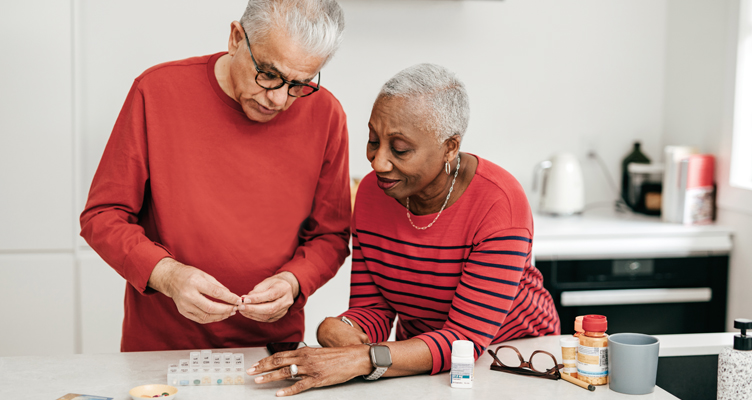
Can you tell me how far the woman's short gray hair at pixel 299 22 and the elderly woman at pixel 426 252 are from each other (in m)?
0.16

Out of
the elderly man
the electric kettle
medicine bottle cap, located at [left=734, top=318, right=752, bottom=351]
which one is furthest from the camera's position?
the electric kettle

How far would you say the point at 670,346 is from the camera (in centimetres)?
142

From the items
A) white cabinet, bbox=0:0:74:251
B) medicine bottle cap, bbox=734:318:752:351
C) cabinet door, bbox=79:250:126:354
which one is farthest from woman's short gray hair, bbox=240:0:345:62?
cabinet door, bbox=79:250:126:354

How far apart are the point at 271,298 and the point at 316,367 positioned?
0.21m

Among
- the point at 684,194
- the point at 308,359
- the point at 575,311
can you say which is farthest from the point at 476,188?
the point at 684,194

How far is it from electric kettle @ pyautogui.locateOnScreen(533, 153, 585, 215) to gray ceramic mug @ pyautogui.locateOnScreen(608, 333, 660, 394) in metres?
1.72

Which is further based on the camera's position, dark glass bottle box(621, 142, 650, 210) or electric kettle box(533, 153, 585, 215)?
dark glass bottle box(621, 142, 650, 210)

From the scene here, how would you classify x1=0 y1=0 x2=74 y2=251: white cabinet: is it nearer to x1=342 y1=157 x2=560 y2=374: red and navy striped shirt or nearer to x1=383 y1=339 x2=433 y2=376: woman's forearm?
x1=342 y1=157 x2=560 y2=374: red and navy striped shirt

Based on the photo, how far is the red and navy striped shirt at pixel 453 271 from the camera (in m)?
1.32

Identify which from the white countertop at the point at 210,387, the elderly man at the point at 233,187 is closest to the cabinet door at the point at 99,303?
the elderly man at the point at 233,187

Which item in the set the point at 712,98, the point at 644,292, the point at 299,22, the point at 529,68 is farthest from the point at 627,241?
the point at 299,22

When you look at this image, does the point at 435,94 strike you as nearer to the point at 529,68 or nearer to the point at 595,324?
the point at 595,324

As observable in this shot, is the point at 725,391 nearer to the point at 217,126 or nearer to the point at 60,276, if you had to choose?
the point at 217,126

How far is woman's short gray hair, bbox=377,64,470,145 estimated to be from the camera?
1.31 meters
